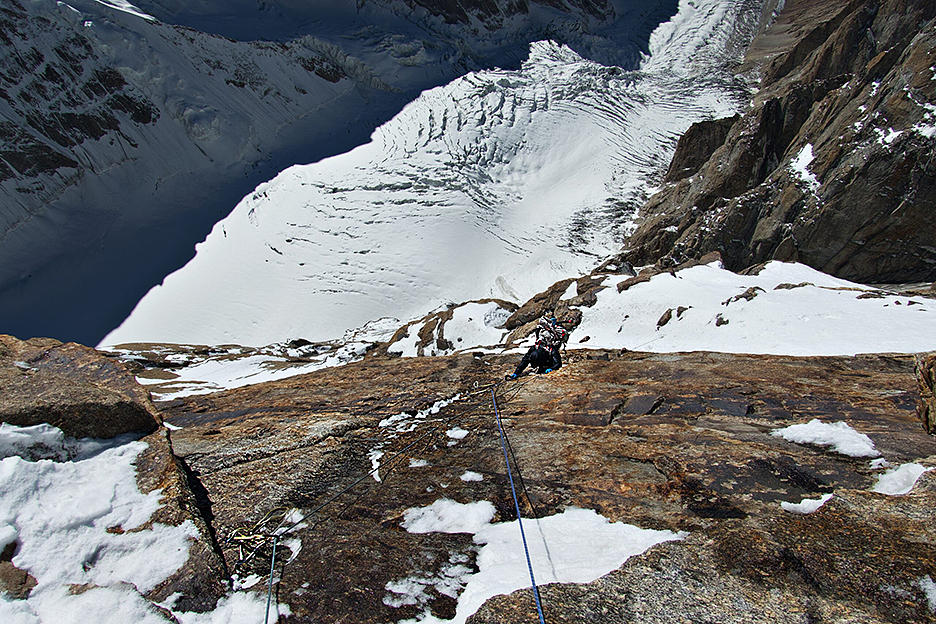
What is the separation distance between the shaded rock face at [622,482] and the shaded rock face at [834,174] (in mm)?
17288

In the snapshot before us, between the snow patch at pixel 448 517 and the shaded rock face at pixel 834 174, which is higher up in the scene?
the shaded rock face at pixel 834 174

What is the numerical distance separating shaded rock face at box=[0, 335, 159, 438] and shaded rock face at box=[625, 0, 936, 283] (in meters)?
26.2

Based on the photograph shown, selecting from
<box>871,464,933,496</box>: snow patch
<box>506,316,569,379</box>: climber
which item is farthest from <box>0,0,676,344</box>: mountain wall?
<box>871,464,933,496</box>: snow patch

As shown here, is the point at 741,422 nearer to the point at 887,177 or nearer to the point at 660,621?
the point at 660,621

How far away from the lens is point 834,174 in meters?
20.7

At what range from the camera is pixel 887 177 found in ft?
62.3

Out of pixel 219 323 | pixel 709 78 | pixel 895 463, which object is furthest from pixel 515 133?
pixel 895 463

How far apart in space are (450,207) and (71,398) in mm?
32113

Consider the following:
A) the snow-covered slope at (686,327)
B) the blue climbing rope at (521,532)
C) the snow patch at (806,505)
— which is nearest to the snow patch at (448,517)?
the blue climbing rope at (521,532)

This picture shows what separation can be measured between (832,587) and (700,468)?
5.21 feet

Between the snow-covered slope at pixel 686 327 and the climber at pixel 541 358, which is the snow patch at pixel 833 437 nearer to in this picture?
the snow-covered slope at pixel 686 327

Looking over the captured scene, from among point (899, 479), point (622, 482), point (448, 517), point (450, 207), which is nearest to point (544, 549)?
point (448, 517)

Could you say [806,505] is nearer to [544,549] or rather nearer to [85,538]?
[544,549]

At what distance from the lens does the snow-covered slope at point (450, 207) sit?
94.8 ft
